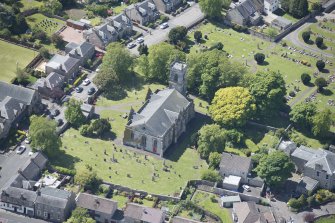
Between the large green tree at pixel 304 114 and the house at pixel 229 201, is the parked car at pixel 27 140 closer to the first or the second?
the house at pixel 229 201

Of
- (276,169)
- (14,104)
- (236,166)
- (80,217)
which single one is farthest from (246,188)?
(14,104)

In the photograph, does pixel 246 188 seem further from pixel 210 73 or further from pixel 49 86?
pixel 49 86

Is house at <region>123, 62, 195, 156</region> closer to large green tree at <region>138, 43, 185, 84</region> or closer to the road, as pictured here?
large green tree at <region>138, 43, 185, 84</region>

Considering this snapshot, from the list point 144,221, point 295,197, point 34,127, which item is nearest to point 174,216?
point 144,221

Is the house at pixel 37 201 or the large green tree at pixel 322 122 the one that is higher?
the house at pixel 37 201

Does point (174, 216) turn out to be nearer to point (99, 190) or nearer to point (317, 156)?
point (99, 190)

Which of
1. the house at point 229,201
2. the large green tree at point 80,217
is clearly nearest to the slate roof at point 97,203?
the large green tree at point 80,217
